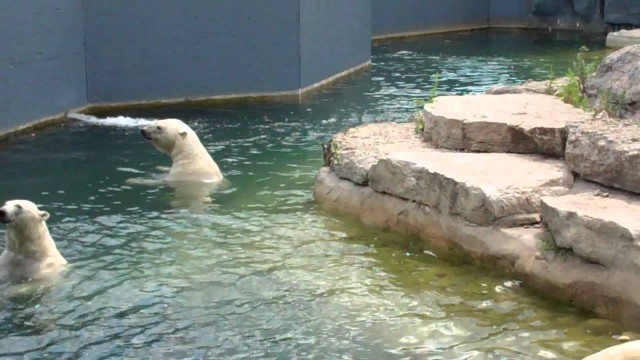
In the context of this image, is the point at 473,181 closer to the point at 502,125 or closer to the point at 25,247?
the point at 502,125

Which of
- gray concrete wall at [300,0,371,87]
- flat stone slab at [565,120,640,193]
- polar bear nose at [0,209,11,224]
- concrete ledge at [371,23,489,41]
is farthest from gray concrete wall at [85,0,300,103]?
concrete ledge at [371,23,489,41]

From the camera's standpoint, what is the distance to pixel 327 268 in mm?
6750

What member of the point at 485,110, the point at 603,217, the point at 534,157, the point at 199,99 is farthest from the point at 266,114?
the point at 603,217

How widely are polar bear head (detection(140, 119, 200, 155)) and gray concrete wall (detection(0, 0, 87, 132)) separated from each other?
2.67 meters

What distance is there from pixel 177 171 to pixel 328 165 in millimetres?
1528

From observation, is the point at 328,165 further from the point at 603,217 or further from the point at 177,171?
the point at 603,217

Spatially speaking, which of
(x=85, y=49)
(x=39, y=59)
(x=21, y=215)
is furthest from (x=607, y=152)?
(x=85, y=49)

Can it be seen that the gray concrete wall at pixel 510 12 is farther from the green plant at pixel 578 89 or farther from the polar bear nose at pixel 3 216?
the polar bear nose at pixel 3 216

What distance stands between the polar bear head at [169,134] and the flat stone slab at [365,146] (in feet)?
4.77

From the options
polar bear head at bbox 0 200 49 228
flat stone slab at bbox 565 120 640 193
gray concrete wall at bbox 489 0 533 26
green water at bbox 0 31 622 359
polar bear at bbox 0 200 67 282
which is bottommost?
green water at bbox 0 31 622 359

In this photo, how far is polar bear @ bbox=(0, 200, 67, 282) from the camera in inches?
250

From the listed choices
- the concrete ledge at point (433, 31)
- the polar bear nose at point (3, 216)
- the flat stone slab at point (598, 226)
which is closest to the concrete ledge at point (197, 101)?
the polar bear nose at point (3, 216)

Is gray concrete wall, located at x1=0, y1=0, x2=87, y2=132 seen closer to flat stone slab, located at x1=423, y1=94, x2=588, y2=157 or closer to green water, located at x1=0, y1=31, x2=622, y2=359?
green water, located at x1=0, y1=31, x2=622, y2=359

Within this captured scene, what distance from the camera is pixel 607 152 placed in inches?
257
